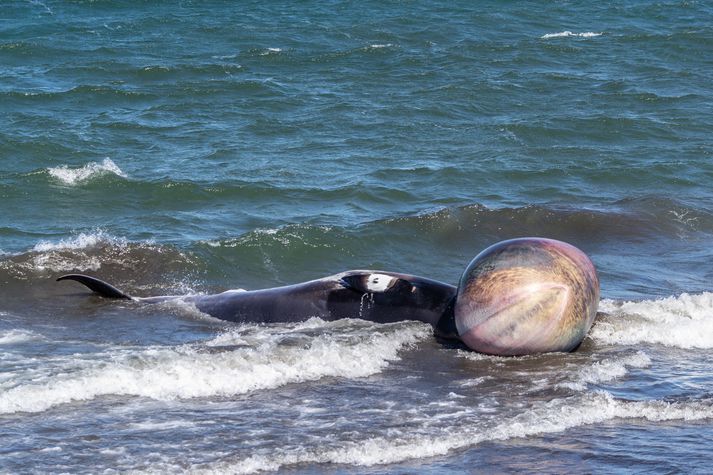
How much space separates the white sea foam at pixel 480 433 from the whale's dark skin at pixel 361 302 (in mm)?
2006

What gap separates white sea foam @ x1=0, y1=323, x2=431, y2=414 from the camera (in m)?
8.33

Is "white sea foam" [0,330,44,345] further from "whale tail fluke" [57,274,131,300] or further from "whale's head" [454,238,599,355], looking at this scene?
"whale's head" [454,238,599,355]

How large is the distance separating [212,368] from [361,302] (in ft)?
6.57

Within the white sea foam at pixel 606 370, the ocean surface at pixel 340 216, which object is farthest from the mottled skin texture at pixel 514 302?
the white sea foam at pixel 606 370

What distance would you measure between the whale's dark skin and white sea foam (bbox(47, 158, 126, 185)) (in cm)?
737

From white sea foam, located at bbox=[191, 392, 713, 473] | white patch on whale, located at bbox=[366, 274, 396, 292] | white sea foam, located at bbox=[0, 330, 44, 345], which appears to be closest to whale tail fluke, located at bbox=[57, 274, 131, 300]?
white sea foam, located at bbox=[0, 330, 44, 345]

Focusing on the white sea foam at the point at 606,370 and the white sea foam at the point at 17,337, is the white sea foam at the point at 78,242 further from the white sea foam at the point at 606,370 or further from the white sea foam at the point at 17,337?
the white sea foam at the point at 606,370

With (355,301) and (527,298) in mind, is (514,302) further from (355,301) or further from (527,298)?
(355,301)

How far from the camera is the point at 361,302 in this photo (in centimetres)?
1044

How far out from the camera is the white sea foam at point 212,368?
833 cm

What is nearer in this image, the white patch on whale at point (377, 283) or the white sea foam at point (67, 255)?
the white patch on whale at point (377, 283)

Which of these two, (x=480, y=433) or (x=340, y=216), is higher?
(x=480, y=433)

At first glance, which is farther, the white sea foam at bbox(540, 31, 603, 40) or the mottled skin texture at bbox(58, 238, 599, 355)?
the white sea foam at bbox(540, 31, 603, 40)

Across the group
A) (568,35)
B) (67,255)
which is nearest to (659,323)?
(67,255)
